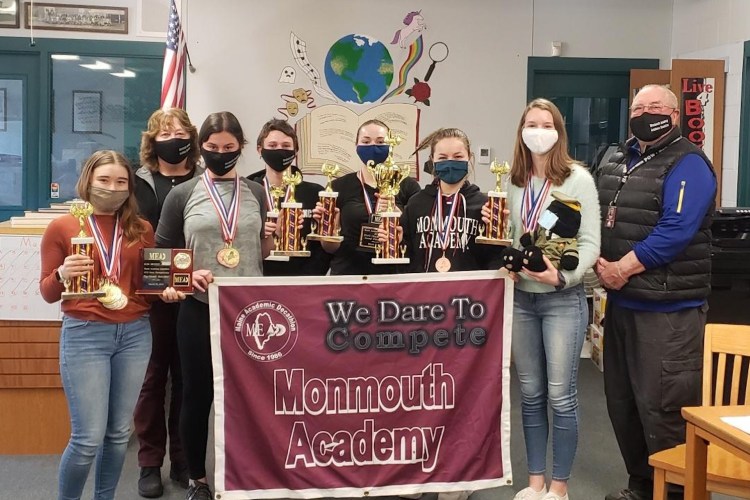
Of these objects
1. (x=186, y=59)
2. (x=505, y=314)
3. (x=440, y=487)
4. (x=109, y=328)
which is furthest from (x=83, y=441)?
(x=186, y=59)

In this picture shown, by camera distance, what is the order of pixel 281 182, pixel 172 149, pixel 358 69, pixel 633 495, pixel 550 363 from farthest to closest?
pixel 358 69 → pixel 281 182 → pixel 633 495 → pixel 172 149 → pixel 550 363

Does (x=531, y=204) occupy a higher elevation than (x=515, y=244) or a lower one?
higher

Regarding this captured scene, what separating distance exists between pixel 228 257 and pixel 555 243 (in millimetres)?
1259

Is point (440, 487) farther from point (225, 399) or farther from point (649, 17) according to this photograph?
point (649, 17)

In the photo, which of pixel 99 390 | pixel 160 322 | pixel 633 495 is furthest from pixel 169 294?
pixel 633 495

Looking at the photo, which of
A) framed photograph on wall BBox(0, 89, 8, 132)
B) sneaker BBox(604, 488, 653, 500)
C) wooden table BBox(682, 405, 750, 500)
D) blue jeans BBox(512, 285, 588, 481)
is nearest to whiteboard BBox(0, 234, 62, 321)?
blue jeans BBox(512, 285, 588, 481)

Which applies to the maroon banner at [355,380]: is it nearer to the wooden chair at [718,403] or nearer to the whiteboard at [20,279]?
the wooden chair at [718,403]

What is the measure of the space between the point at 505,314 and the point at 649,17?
4.18 metres

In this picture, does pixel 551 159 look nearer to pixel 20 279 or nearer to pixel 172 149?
pixel 172 149

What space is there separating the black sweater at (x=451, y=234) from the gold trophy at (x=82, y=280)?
1230 millimetres

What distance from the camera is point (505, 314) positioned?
115 inches

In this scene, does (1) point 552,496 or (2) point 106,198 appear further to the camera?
(1) point 552,496

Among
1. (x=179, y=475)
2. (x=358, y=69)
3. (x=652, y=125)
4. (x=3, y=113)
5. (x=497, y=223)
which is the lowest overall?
(x=179, y=475)

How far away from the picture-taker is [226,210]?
283 centimetres
